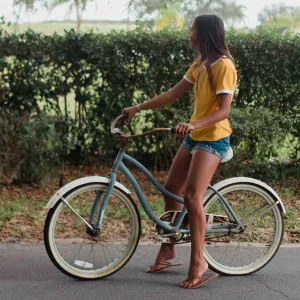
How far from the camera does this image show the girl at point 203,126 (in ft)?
15.1

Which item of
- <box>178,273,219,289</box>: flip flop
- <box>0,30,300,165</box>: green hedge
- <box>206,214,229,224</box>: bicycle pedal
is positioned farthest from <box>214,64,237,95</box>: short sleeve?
<box>0,30,300,165</box>: green hedge

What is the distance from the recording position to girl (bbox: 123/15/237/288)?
4613 mm

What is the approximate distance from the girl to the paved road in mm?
195

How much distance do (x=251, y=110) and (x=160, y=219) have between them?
14.2 feet

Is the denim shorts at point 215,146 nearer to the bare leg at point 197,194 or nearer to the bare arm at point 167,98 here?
the bare leg at point 197,194

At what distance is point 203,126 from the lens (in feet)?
14.9

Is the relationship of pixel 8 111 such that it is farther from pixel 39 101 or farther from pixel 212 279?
pixel 212 279

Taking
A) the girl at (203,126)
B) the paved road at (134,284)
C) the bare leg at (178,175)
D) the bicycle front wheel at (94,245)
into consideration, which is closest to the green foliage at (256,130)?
the paved road at (134,284)

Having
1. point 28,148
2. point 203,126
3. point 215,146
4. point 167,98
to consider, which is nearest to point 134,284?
point 215,146

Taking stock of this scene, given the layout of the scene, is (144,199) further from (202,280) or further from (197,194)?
(202,280)

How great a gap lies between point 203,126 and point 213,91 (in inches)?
11.7

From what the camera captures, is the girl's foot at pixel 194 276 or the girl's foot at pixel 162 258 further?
the girl's foot at pixel 162 258

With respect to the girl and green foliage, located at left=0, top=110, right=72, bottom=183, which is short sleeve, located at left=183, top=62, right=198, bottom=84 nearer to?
the girl

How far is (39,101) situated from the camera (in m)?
9.20
